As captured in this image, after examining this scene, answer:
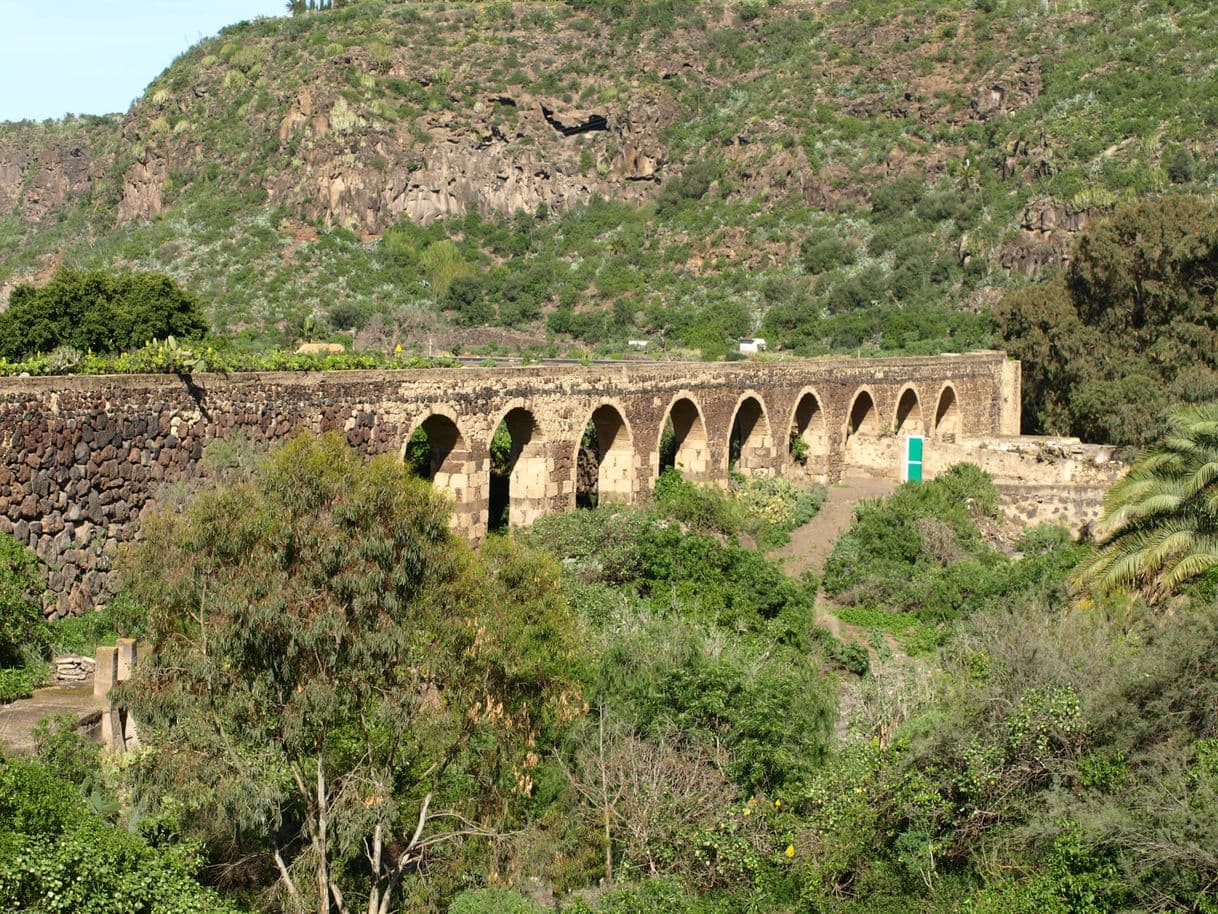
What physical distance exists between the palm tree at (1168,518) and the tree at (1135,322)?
14.1 m

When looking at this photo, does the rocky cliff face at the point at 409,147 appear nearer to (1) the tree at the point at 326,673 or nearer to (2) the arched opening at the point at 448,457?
(2) the arched opening at the point at 448,457

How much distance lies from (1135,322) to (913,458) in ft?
21.8

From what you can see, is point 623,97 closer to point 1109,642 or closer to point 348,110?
point 348,110

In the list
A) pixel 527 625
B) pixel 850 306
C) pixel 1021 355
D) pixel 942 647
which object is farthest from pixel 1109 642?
pixel 850 306

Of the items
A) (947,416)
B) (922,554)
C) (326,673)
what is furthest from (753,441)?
(326,673)

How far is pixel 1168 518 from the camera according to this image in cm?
1541

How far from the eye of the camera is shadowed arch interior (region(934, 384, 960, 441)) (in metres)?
34.0

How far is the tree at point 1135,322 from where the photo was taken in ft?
100

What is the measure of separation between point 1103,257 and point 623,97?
3470 centimetres

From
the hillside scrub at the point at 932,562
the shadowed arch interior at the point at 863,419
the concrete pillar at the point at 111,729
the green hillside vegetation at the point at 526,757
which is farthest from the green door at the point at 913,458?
the concrete pillar at the point at 111,729

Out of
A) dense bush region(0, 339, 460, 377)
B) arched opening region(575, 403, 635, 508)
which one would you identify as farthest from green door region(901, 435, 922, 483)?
dense bush region(0, 339, 460, 377)

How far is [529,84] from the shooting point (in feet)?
204

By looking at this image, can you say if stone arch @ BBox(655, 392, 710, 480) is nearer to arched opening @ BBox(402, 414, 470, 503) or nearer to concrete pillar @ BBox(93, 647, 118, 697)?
arched opening @ BBox(402, 414, 470, 503)

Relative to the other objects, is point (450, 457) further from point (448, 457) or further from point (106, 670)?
point (106, 670)
